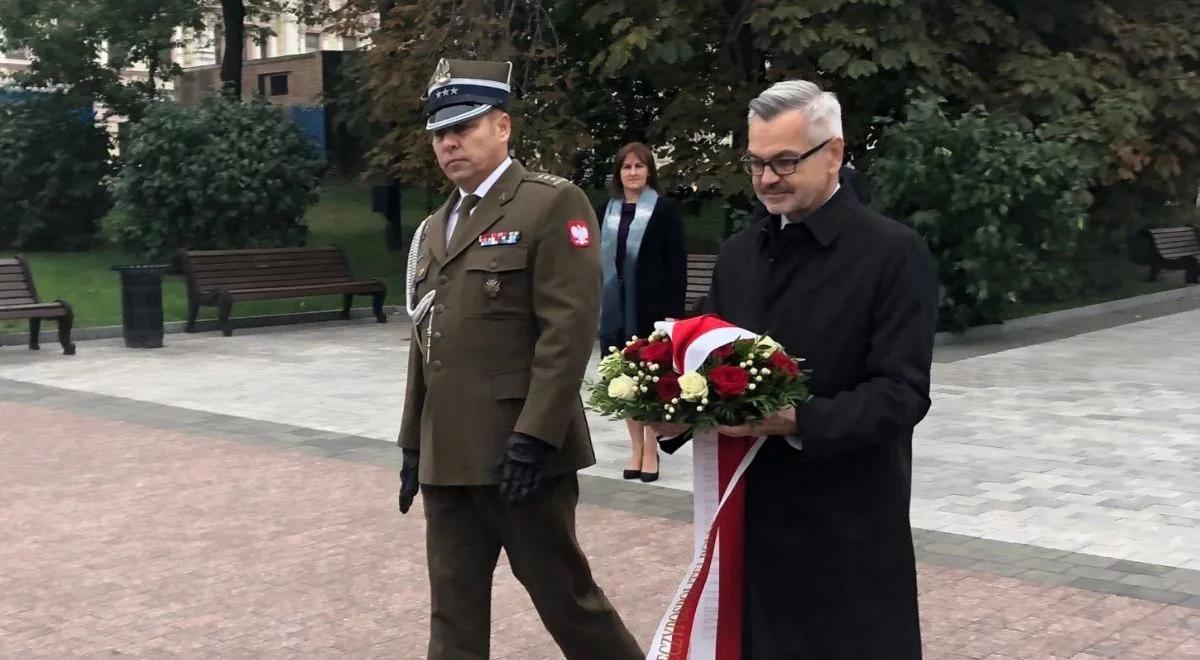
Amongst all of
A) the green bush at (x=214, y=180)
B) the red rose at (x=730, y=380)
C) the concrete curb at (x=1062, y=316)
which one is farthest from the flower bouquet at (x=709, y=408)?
the green bush at (x=214, y=180)

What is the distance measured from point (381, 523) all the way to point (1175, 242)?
57.0 ft

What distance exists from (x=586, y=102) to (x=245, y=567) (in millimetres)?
14090

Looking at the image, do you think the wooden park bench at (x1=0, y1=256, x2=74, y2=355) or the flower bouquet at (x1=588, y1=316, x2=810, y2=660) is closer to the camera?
the flower bouquet at (x1=588, y1=316, x2=810, y2=660)

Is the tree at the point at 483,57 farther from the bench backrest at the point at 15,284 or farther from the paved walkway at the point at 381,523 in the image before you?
the paved walkway at the point at 381,523

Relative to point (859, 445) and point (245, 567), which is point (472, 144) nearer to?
point (859, 445)

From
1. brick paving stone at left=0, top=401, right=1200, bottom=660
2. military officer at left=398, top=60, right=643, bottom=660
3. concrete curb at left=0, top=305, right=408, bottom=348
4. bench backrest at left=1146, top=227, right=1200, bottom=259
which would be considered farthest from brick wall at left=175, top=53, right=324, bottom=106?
military officer at left=398, top=60, right=643, bottom=660

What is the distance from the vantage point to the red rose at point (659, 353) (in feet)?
9.17

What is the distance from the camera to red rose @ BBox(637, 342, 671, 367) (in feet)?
9.17

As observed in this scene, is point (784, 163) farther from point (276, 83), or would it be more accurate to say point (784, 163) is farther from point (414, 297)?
point (276, 83)

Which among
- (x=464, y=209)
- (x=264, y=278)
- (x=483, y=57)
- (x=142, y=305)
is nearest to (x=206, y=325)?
(x=264, y=278)

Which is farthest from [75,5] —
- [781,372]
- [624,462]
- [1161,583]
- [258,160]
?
[781,372]

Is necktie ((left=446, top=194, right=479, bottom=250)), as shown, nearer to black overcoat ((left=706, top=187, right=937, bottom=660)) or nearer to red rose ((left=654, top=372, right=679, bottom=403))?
black overcoat ((left=706, top=187, right=937, bottom=660))

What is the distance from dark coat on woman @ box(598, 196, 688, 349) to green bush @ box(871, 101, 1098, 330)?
22.3ft

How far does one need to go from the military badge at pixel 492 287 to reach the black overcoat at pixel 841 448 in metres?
1.03
